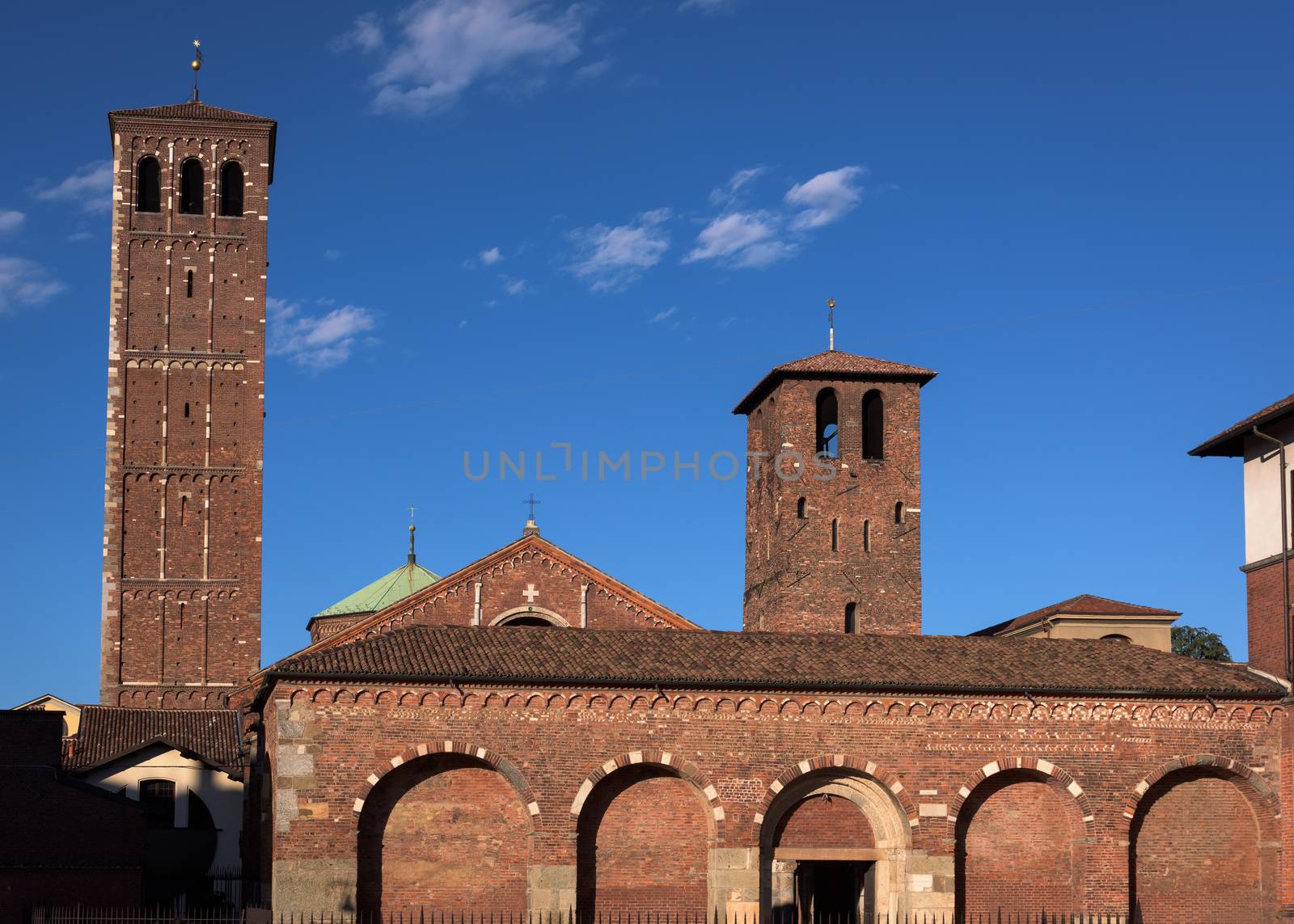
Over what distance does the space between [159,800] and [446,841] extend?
17254 millimetres

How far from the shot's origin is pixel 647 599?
1522 inches

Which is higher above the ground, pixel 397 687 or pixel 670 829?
pixel 397 687

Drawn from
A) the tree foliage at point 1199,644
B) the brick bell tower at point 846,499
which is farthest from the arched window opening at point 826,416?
the tree foliage at point 1199,644

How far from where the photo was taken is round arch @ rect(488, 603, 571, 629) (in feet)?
125

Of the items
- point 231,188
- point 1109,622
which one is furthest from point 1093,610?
point 231,188

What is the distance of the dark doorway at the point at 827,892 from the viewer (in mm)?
32469

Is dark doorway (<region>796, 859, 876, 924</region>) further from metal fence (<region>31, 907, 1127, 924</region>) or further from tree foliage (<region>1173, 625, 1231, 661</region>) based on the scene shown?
tree foliage (<region>1173, 625, 1231, 661</region>)

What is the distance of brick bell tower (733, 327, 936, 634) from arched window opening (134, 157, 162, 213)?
2048cm

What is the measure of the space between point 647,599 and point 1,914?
15332 mm

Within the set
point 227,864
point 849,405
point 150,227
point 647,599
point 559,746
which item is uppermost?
point 150,227

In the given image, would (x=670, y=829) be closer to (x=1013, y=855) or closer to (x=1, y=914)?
(x=1013, y=855)

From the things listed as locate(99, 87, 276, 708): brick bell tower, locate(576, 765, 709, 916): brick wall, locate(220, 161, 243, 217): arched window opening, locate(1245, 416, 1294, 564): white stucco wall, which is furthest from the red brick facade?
locate(220, 161, 243, 217): arched window opening

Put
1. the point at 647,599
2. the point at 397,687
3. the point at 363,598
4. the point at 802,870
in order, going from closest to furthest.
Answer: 1. the point at 397,687
2. the point at 802,870
3. the point at 647,599
4. the point at 363,598

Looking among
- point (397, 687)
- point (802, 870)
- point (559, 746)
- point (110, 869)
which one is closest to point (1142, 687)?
point (802, 870)
